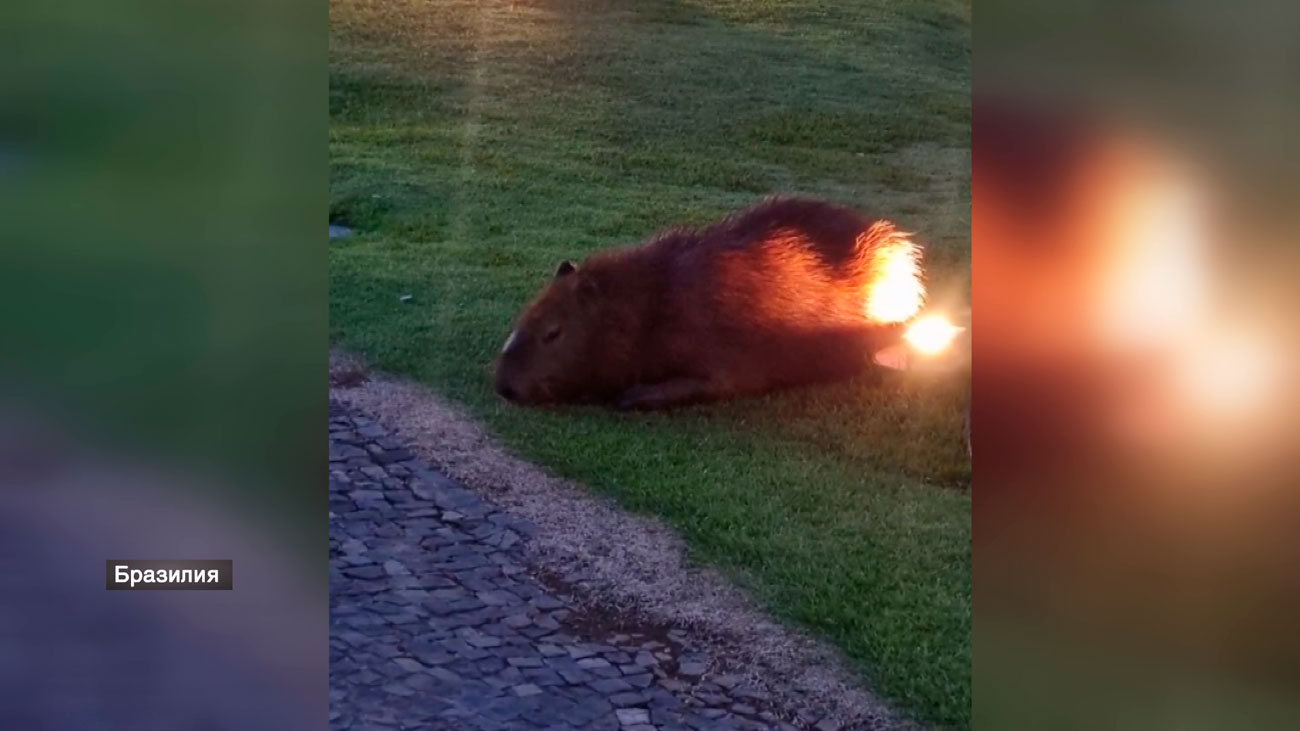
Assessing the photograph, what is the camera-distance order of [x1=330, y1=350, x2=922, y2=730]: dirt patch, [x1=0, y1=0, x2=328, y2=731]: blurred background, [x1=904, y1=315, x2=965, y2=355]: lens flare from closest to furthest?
[x1=330, y1=350, x2=922, y2=730]: dirt patch < [x1=0, y1=0, x2=328, y2=731]: blurred background < [x1=904, y1=315, x2=965, y2=355]: lens flare

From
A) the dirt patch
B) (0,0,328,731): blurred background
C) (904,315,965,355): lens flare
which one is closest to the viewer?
the dirt patch

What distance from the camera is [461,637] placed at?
121 inches

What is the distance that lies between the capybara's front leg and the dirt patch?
0.78 ft

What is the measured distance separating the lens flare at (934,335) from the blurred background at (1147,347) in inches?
2.6

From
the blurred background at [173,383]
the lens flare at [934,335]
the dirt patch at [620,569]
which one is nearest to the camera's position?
the dirt patch at [620,569]

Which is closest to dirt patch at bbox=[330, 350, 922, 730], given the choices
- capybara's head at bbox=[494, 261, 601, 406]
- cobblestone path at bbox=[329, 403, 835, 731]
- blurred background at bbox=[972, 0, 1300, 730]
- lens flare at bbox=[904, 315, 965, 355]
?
cobblestone path at bbox=[329, 403, 835, 731]

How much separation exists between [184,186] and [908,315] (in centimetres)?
152

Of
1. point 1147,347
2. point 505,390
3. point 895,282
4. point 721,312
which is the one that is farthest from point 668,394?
point 1147,347

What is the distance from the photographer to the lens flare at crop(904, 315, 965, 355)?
3.21 m

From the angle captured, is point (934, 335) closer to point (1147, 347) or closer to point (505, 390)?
point (1147, 347)

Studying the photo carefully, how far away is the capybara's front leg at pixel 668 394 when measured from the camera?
3219mm

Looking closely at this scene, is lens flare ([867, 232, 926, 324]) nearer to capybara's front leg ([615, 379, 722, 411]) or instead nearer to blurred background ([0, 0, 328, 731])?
capybara's front leg ([615, 379, 722, 411])

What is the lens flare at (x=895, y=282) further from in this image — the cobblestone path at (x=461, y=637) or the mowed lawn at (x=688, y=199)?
the cobblestone path at (x=461, y=637)

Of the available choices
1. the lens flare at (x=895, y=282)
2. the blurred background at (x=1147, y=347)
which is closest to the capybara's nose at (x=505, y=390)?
the lens flare at (x=895, y=282)
